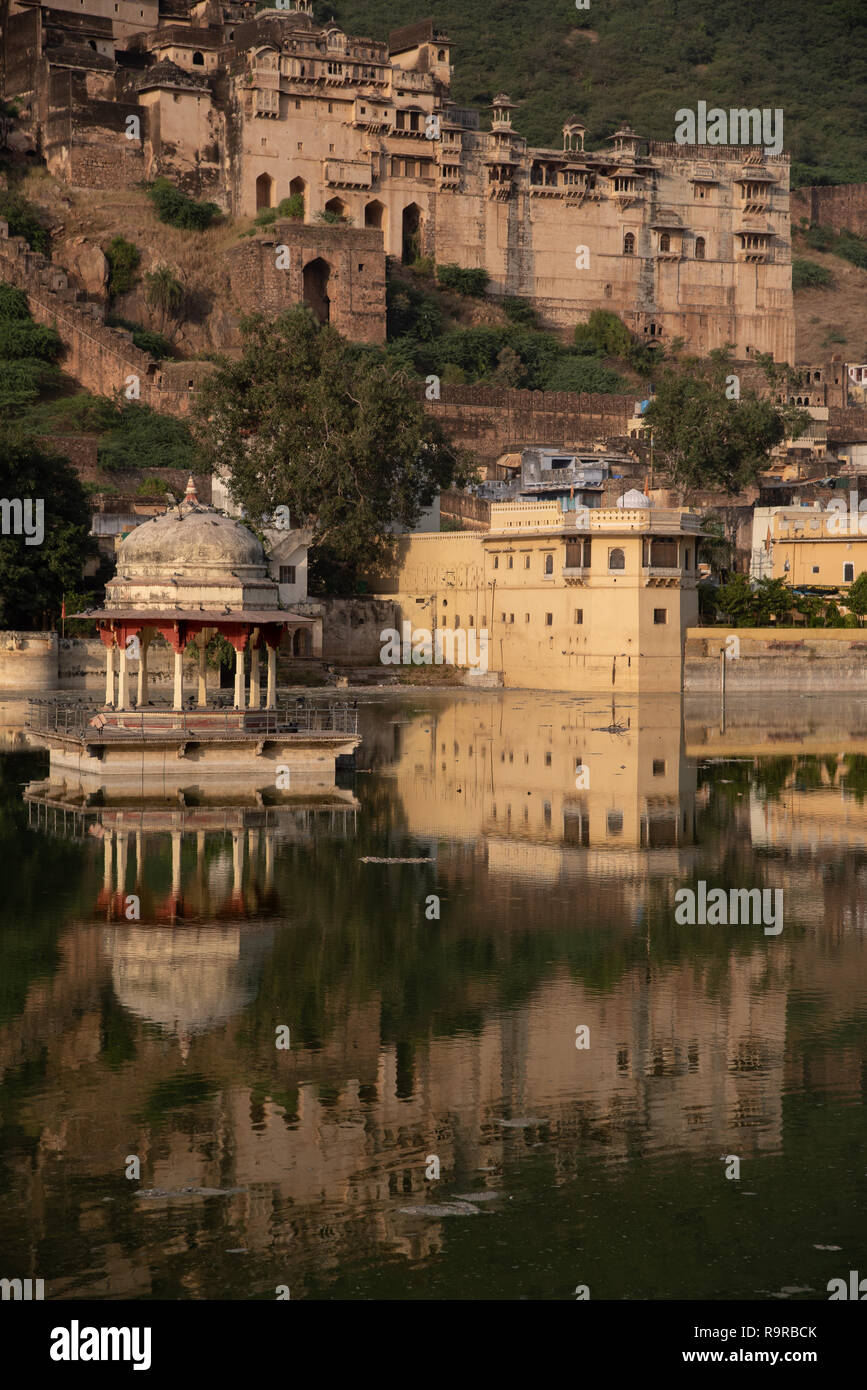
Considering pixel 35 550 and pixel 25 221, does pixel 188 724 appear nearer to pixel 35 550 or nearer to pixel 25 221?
pixel 35 550

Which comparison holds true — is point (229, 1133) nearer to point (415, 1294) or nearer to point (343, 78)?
point (415, 1294)

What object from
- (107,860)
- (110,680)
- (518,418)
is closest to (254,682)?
(110,680)

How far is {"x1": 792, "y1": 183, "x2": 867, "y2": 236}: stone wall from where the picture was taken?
4493 inches

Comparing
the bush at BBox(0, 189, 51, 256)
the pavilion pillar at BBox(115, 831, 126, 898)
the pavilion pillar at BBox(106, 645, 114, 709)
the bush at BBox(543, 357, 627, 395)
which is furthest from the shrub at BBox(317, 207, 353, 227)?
the pavilion pillar at BBox(115, 831, 126, 898)

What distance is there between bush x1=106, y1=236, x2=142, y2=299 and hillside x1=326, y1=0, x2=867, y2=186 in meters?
42.1

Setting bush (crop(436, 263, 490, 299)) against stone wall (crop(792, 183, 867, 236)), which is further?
stone wall (crop(792, 183, 867, 236))

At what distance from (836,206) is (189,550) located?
301 feet

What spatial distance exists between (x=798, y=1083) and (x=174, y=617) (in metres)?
16.5

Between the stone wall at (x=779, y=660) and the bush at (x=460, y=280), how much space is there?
3361 centimetres

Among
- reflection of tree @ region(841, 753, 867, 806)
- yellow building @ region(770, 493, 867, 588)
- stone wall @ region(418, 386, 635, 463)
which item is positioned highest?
stone wall @ region(418, 386, 635, 463)

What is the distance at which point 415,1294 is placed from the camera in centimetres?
1109

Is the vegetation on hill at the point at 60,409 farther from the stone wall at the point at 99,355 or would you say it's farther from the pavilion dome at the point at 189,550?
the pavilion dome at the point at 189,550

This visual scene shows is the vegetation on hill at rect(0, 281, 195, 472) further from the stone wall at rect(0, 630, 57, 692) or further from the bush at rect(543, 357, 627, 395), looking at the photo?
the bush at rect(543, 357, 627, 395)

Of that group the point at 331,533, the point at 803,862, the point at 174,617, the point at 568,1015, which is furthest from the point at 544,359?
the point at 568,1015
